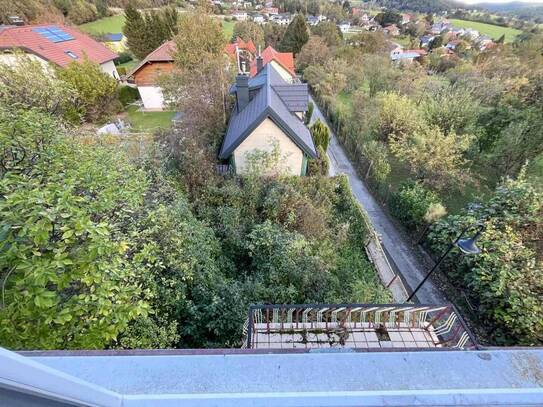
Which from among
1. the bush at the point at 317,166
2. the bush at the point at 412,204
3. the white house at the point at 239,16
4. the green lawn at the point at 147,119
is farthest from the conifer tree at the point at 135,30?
the white house at the point at 239,16

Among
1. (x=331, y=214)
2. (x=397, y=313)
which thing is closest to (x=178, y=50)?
(x=331, y=214)

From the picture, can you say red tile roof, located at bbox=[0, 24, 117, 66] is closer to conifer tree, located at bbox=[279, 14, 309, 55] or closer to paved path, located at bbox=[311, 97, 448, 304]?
paved path, located at bbox=[311, 97, 448, 304]

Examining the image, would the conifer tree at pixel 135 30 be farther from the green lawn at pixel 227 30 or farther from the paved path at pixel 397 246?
the paved path at pixel 397 246

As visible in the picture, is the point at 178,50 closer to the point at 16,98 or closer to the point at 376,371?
the point at 16,98

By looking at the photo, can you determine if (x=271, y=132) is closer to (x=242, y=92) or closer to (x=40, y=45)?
(x=242, y=92)

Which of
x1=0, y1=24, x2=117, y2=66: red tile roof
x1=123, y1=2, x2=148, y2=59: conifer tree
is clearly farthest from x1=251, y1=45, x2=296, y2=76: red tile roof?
x1=123, y1=2, x2=148, y2=59: conifer tree

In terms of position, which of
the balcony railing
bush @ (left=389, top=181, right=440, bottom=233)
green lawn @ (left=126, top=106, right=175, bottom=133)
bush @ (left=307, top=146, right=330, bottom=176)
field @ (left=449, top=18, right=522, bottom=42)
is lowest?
green lawn @ (left=126, top=106, right=175, bottom=133)

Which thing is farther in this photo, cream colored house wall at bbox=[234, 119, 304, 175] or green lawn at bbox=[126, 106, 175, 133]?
green lawn at bbox=[126, 106, 175, 133]
